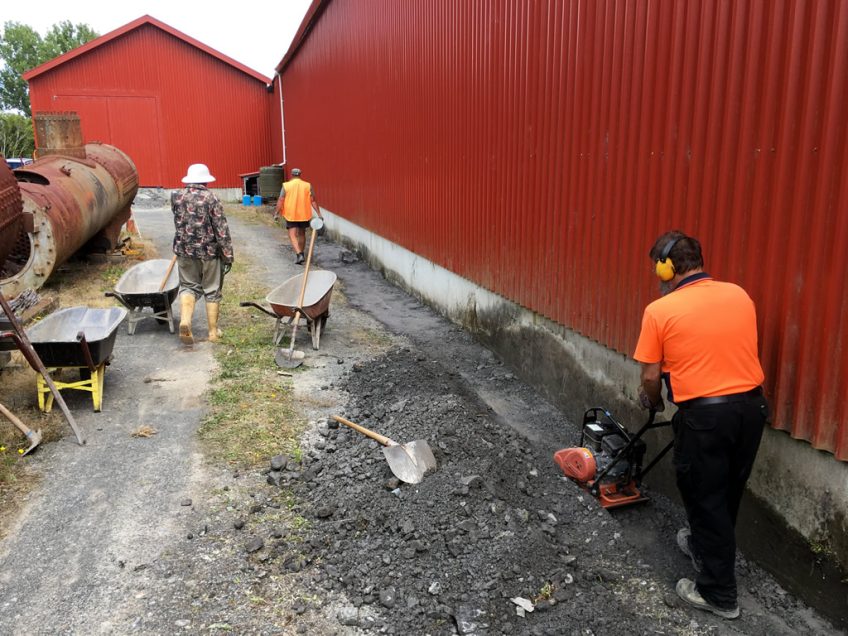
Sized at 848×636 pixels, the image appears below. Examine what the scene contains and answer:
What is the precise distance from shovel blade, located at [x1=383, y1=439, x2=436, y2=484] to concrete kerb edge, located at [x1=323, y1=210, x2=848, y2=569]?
5.61ft

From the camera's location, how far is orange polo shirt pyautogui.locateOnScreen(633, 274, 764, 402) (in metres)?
3.33

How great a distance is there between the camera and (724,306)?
3342mm

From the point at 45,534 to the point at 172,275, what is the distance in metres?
5.43

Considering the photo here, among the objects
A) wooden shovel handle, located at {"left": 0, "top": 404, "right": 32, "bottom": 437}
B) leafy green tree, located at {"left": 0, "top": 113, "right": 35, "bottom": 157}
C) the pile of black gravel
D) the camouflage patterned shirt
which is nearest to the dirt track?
the pile of black gravel

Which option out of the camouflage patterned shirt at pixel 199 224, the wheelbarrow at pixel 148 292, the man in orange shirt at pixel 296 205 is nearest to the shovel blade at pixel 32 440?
the wheelbarrow at pixel 148 292

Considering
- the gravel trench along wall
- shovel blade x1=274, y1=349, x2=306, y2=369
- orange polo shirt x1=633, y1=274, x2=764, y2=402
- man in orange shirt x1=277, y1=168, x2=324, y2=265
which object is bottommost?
shovel blade x1=274, y1=349, x2=306, y2=369

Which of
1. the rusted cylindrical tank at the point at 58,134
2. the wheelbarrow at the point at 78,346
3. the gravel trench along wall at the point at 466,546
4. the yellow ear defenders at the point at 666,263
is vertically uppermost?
the rusted cylindrical tank at the point at 58,134

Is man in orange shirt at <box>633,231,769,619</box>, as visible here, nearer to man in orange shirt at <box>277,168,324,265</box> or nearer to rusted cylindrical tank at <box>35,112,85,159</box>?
man in orange shirt at <box>277,168,324,265</box>

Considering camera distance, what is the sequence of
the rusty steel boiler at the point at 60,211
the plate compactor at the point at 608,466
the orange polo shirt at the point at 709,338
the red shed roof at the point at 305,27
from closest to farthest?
the orange polo shirt at the point at 709,338
the plate compactor at the point at 608,466
the rusty steel boiler at the point at 60,211
the red shed roof at the point at 305,27

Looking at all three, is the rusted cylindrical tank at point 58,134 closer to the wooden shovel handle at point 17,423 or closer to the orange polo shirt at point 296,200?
the orange polo shirt at point 296,200

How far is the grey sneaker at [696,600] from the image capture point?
11.4 ft

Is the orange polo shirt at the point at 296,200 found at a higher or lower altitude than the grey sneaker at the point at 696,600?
higher

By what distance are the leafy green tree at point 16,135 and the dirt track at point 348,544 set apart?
129ft

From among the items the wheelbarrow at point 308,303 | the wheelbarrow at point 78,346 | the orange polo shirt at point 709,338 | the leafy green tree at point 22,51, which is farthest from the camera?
the leafy green tree at point 22,51
